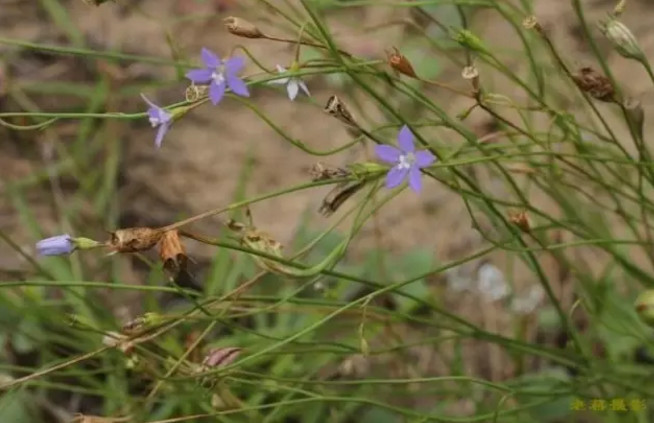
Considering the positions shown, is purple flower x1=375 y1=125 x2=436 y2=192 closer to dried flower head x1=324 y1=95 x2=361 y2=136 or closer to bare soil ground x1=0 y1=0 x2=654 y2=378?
dried flower head x1=324 y1=95 x2=361 y2=136

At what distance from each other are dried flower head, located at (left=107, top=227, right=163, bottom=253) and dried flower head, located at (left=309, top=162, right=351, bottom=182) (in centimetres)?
13

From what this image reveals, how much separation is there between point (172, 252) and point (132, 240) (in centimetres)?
3

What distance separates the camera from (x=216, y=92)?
0.77 meters

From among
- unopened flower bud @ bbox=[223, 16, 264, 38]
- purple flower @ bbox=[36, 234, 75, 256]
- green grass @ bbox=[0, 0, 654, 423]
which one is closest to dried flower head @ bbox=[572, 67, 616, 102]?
green grass @ bbox=[0, 0, 654, 423]

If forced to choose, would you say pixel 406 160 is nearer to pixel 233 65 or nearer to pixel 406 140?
pixel 406 140

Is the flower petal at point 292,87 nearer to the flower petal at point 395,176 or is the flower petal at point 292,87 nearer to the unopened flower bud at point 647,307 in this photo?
the flower petal at point 395,176

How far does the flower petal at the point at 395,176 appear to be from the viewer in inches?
30.3

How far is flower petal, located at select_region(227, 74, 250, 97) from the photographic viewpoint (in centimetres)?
76

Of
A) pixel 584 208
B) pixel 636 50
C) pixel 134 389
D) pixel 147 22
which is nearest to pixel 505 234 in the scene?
pixel 584 208

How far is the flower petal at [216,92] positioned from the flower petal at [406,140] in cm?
12

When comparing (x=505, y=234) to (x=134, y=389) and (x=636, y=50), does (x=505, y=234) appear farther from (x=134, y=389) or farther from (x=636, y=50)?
(x=134, y=389)

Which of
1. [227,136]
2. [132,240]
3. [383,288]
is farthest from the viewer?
[227,136]

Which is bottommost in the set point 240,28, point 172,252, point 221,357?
point 221,357

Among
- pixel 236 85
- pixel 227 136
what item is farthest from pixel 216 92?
pixel 227 136
